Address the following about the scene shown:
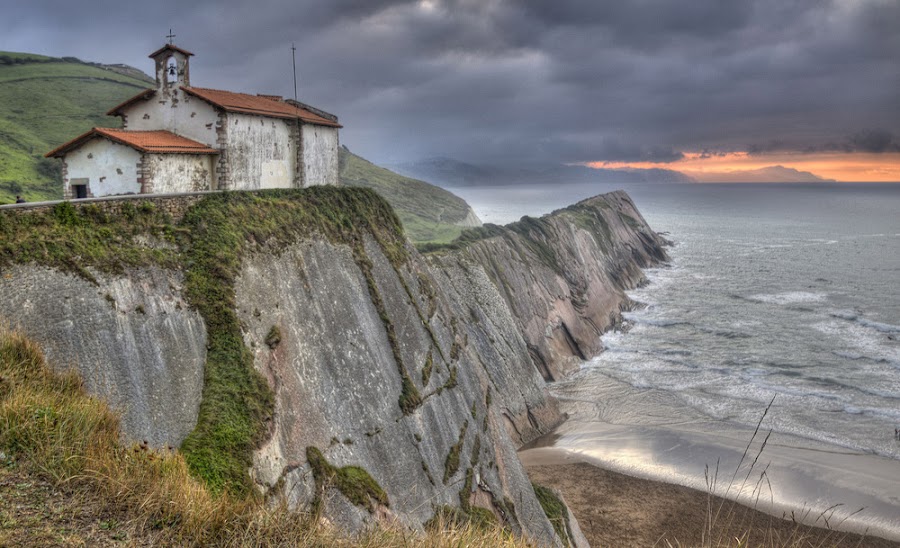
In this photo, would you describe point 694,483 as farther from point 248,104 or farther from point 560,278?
point 248,104

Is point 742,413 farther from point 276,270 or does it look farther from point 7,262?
point 7,262

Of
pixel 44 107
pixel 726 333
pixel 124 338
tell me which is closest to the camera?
pixel 124 338

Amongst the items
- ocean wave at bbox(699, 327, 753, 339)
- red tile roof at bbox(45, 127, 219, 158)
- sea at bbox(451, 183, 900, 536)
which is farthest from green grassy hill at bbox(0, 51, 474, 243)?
red tile roof at bbox(45, 127, 219, 158)

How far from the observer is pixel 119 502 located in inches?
355

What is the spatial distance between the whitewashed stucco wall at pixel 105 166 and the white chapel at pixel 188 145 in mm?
41

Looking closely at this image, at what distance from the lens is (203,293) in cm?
2019

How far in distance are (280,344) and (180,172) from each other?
33.8ft

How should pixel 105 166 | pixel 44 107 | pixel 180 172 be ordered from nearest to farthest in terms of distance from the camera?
1. pixel 105 166
2. pixel 180 172
3. pixel 44 107

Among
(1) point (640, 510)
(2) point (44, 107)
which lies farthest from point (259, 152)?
(2) point (44, 107)

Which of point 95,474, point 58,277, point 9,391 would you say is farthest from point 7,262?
point 95,474

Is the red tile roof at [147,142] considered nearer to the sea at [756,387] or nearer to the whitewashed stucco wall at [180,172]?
the whitewashed stucco wall at [180,172]

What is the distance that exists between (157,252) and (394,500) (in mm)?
11841

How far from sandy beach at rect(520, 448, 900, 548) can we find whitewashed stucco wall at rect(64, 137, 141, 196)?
26343 millimetres

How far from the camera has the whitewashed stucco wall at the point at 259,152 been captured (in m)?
29.1
